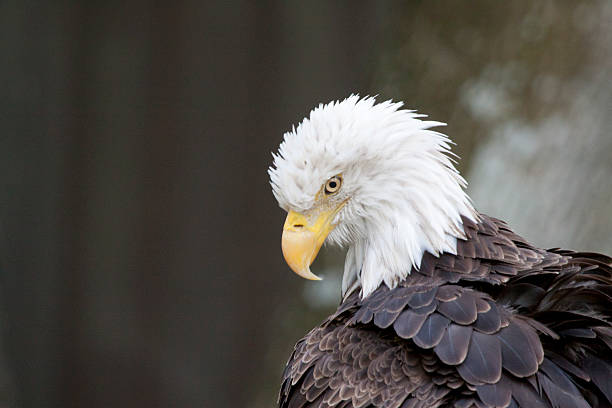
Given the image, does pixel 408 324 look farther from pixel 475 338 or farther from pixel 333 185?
pixel 333 185

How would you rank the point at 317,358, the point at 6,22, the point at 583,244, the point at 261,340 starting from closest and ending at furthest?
1. the point at 317,358
2. the point at 583,244
3. the point at 6,22
4. the point at 261,340

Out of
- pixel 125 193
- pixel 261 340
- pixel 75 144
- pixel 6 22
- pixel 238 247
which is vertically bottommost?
pixel 261 340

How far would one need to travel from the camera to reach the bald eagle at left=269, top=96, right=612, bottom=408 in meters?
2.42

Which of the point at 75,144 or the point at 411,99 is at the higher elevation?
the point at 411,99

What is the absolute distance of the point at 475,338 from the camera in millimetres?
2488

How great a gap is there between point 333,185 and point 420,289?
59cm

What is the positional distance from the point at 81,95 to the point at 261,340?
7.76 feet

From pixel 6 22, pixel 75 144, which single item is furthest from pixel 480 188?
pixel 6 22

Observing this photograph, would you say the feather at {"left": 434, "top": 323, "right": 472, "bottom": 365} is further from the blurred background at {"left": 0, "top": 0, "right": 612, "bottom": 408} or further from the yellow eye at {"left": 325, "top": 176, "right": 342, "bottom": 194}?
the blurred background at {"left": 0, "top": 0, "right": 612, "bottom": 408}

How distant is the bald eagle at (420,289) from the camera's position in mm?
2424

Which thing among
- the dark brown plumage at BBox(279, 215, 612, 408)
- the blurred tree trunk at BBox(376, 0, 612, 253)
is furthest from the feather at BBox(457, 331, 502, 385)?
the blurred tree trunk at BBox(376, 0, 612, 253)

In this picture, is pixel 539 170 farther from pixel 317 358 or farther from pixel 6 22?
pixel 6 22

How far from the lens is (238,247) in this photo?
19.0 ft

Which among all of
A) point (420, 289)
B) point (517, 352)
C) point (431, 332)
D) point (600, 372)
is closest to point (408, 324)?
point (431, 332)
